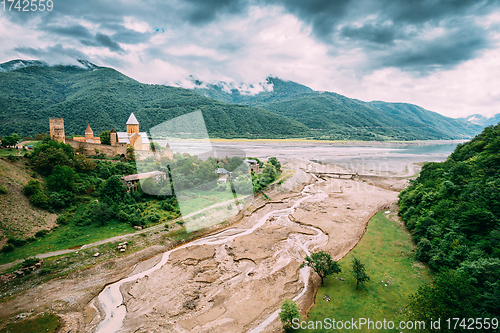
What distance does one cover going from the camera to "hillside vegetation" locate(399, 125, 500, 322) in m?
10.1

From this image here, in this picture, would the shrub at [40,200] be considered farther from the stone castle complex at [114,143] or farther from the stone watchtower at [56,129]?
the stone watchtower at [56,129]

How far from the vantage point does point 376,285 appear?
1405 centimetres

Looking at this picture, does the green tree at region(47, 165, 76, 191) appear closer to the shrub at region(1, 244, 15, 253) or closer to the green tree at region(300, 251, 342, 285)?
Result: the shrub at region(1, 244, 15, 253)

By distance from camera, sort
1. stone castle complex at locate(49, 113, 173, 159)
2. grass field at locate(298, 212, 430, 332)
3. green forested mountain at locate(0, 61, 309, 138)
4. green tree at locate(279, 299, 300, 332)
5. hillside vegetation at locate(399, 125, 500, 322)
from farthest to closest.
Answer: green forested mountain at locate(0, 61, 309, 138)
stone castle complex at locate(49, 113, 173, 159)
grass field at locate(298, 212, 430, 332)
green tree at locate(279, 299, 300, 332)
hillside vegetation at locate(399, 125, 500, 322)

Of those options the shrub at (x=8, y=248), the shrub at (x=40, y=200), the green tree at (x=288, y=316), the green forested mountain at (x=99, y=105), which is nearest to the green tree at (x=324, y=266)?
the green tree at (x=288, y=316)

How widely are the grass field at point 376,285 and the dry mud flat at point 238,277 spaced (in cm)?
106

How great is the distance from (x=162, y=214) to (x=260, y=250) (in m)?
12.6

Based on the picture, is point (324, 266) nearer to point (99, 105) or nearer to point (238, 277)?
point (238, 277)

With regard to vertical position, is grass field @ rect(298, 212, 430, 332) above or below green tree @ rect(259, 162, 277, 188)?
below

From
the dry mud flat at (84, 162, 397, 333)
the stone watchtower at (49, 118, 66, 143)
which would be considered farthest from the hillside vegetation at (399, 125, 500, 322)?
the stone watchtower at (49, 118, 66, 143)

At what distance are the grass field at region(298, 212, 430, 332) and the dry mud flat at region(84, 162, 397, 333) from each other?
1063 millimetres

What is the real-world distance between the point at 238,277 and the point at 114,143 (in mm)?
36311

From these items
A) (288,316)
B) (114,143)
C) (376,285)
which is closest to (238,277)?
(288,316)

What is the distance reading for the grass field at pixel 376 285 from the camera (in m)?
12.0
